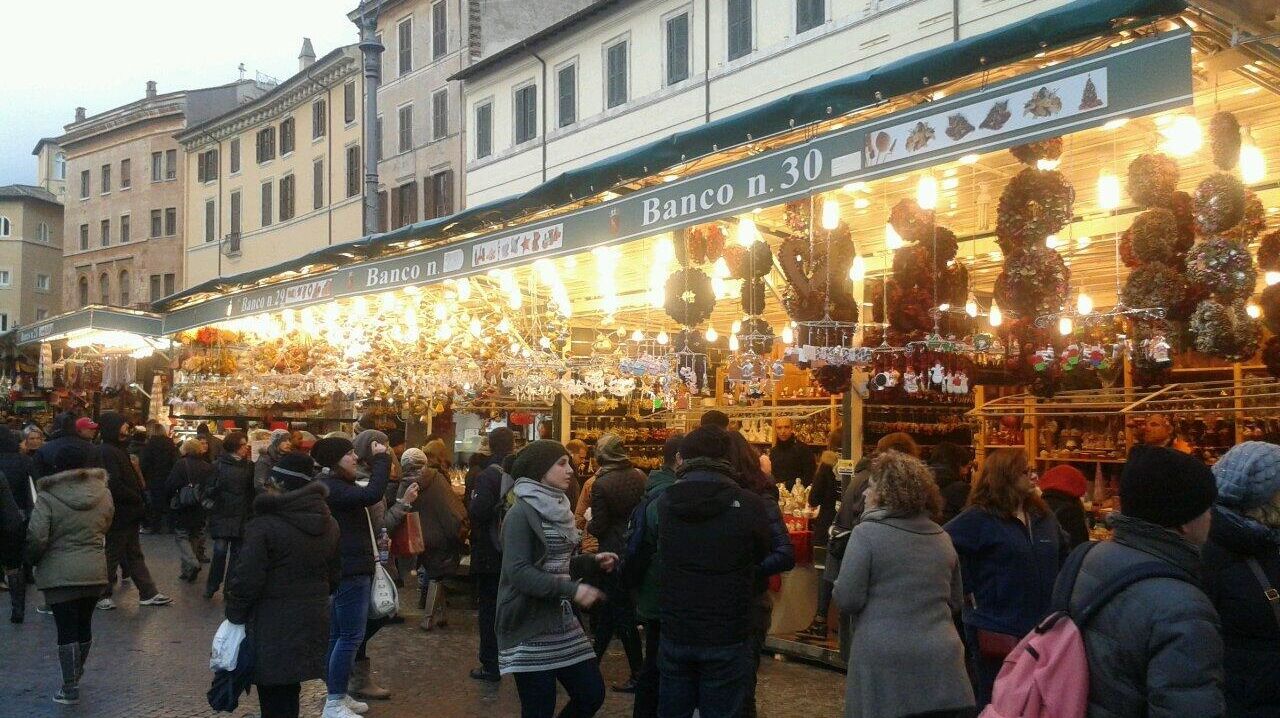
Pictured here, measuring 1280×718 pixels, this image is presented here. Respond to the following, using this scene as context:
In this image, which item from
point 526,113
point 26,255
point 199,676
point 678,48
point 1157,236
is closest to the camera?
point 1157,236

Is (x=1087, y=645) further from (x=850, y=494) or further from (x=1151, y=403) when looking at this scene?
(x=1151, y=403)

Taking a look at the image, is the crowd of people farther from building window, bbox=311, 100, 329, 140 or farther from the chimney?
the chimney

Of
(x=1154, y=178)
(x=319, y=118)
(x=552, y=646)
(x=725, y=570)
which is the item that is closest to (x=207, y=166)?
(x=319, y=118)

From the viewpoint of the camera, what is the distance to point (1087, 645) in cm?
298

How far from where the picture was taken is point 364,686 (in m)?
7.59

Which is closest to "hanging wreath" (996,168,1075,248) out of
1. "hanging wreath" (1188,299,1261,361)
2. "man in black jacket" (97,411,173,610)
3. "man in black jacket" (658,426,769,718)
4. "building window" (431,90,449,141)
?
"hanging wreath" (1188,299,1261,361)

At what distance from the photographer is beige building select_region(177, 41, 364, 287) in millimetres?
34781

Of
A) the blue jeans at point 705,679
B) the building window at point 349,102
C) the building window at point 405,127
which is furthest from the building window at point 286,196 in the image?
the blue jeans at point 705,679

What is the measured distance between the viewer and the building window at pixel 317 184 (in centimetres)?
3612

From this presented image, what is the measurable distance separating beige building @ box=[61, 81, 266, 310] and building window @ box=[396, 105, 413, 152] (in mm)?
Answer: 15915

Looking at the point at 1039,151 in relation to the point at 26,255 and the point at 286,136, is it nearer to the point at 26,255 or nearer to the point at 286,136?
the point at 286,136

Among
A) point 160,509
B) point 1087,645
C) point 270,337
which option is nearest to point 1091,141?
point 1087,645

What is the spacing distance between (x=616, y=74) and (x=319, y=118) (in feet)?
51.0

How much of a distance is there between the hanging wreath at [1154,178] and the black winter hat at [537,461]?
3560mm
